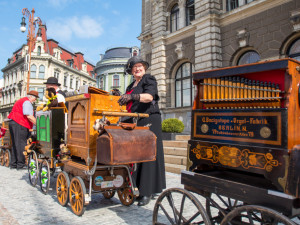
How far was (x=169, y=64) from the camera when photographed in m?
15.5

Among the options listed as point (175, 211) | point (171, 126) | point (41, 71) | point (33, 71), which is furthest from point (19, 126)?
point (33, 71)

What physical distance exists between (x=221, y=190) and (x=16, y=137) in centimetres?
647

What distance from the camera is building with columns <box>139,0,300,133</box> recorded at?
1052 cm

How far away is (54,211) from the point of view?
145 inches

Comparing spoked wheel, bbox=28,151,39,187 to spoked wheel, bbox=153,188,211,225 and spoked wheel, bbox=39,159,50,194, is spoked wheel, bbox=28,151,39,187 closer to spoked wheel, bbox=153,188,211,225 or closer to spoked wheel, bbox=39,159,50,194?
spoked wheel, bbox=39,159,50,194

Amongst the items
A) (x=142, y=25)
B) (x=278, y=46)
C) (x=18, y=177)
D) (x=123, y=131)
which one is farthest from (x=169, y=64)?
(x=123, y=131)

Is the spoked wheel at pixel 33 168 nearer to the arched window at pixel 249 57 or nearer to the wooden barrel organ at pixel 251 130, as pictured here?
the wooden barrel organ at pixel 251 130

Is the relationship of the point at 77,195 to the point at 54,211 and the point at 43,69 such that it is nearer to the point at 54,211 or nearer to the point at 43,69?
the point at 54,211

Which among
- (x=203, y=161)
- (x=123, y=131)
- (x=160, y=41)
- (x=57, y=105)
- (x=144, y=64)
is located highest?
(x=160, y=41)

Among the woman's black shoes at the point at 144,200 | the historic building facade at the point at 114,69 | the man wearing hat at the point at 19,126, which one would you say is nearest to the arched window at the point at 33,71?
the historic building facade at the point at 114,69

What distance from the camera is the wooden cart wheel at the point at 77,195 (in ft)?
11.1

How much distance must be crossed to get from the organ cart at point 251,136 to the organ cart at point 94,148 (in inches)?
27.7

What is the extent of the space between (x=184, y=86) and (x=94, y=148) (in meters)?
11.9

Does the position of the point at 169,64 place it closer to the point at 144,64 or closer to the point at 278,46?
the point at 278,46
